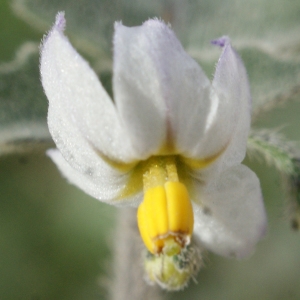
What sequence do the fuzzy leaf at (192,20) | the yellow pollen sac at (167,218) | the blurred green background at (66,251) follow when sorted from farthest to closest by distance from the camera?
1. the blurred green background at (66,251)
2. the fuzzy leaf at (192,20)
3. the yellow pollen sac at (167,218)

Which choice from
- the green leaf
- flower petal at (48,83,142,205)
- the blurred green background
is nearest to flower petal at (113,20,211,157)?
flower petal at (48,83,142,205)

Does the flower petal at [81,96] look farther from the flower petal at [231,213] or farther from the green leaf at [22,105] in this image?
the green leaf at [22,105]

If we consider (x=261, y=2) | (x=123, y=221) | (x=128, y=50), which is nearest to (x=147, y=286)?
(x=123, y=221)

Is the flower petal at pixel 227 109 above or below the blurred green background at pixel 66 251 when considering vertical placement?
above

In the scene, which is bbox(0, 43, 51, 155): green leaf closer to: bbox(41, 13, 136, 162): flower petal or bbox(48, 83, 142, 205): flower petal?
bbox(48, 83, 142, 205): flower petal

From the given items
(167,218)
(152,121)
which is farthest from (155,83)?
(167,218)

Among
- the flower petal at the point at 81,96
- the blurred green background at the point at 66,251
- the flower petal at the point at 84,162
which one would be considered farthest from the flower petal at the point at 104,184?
the blurred green background at the point at 66,251
